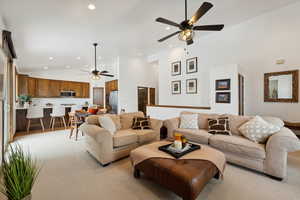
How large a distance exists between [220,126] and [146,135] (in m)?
1.65

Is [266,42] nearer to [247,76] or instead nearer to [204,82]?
[247,76]

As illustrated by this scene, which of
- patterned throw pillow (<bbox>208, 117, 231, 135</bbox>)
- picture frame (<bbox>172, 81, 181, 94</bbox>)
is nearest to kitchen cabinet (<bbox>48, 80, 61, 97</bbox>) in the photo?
picture frame (<bbox>172, 81, 181, 94</bbox>)

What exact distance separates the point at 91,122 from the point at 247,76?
4.80 m

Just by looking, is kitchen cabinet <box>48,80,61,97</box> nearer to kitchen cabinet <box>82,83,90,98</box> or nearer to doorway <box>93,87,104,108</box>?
kitchen cabinet <box>82,83,90,98</box>

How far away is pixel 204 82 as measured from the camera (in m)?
5.43

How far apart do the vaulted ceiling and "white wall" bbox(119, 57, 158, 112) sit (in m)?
1.94

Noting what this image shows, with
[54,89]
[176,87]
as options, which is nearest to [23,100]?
[54,89]

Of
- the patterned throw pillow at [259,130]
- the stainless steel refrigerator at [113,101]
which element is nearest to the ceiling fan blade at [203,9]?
the patterned throw pillow at [259,130]

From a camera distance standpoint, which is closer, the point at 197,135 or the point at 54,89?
the point at 197,135

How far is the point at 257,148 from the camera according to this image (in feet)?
7.46

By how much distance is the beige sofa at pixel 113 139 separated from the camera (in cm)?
259

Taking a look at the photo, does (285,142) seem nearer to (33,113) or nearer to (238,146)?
(238,146)

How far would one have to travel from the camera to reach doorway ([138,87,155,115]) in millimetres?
7641

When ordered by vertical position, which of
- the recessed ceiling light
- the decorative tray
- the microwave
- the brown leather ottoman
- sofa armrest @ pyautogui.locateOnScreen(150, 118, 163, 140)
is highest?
the recessed ceiling light
